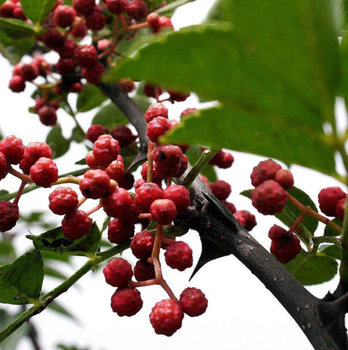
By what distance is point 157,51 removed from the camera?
0.69 metres

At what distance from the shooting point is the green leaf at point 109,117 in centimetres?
250

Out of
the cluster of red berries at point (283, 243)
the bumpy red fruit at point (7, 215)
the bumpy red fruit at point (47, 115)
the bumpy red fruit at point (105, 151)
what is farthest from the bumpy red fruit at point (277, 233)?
the bumpy red fruit at point (47, 115)

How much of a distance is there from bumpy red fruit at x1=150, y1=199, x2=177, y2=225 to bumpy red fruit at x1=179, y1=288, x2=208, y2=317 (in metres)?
0.18

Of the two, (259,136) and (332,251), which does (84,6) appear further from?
(259,136)

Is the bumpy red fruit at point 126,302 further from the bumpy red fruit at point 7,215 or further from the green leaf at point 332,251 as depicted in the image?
the green leaf at point 332,251

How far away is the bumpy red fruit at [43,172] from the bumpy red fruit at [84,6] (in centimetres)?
98

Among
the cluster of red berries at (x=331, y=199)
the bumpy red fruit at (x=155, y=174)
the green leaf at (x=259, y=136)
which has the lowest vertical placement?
the cluster of red berries at (x=331, y=199)

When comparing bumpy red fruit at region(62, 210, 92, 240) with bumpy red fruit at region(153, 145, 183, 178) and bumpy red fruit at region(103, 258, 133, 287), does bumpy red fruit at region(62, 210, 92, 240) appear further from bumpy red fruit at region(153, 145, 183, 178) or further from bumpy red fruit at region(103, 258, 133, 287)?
bumpy red fruit at region(153, 145, 183, 178)

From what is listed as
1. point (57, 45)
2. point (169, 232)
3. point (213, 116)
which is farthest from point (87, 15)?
point (213, 116)

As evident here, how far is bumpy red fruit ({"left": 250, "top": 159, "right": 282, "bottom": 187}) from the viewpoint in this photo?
1.16 metres

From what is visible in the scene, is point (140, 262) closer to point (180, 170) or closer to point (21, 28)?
point (180, 170)

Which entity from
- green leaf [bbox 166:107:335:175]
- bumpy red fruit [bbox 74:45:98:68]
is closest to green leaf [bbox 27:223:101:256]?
green leaf [bbox 166:107:335:175]

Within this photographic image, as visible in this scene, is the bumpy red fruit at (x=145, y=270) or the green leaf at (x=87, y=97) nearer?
the bumpy red fruit at (x=145, y=270)

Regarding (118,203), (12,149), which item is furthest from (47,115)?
(118,203)
